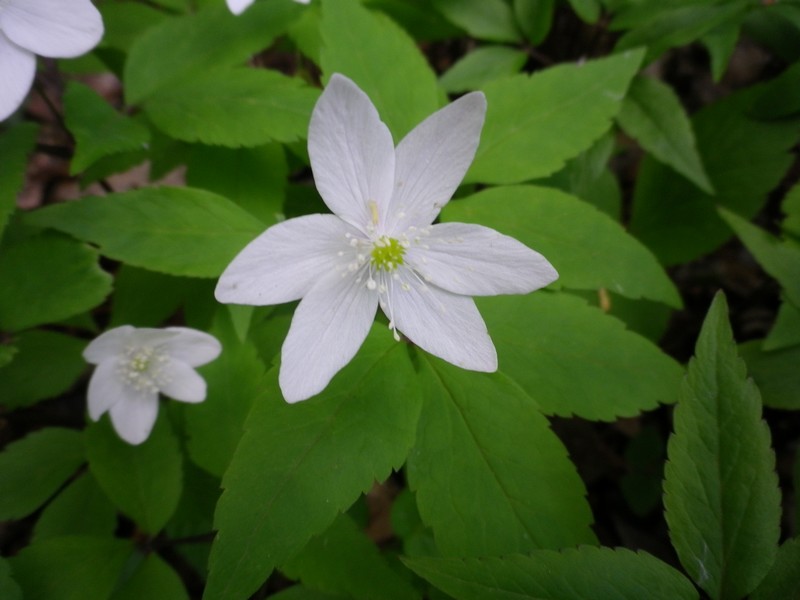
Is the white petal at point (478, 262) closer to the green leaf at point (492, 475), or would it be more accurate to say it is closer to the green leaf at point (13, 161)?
the green leaf at point (492, 475)

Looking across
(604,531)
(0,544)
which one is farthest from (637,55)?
(0,544)

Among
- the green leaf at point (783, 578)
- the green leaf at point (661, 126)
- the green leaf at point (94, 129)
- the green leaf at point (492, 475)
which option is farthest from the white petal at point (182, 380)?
the green leaf at point (661, 126)

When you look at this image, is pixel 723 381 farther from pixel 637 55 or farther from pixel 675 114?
pixel 675 114

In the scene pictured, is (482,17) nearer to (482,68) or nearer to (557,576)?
(482,68)

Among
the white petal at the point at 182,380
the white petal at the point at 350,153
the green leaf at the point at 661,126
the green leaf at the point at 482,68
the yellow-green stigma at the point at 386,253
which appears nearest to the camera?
the white petal at the point at 350,153

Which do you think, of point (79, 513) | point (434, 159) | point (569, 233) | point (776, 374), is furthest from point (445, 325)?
point (79, 513)

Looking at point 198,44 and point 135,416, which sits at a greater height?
point 198,44
